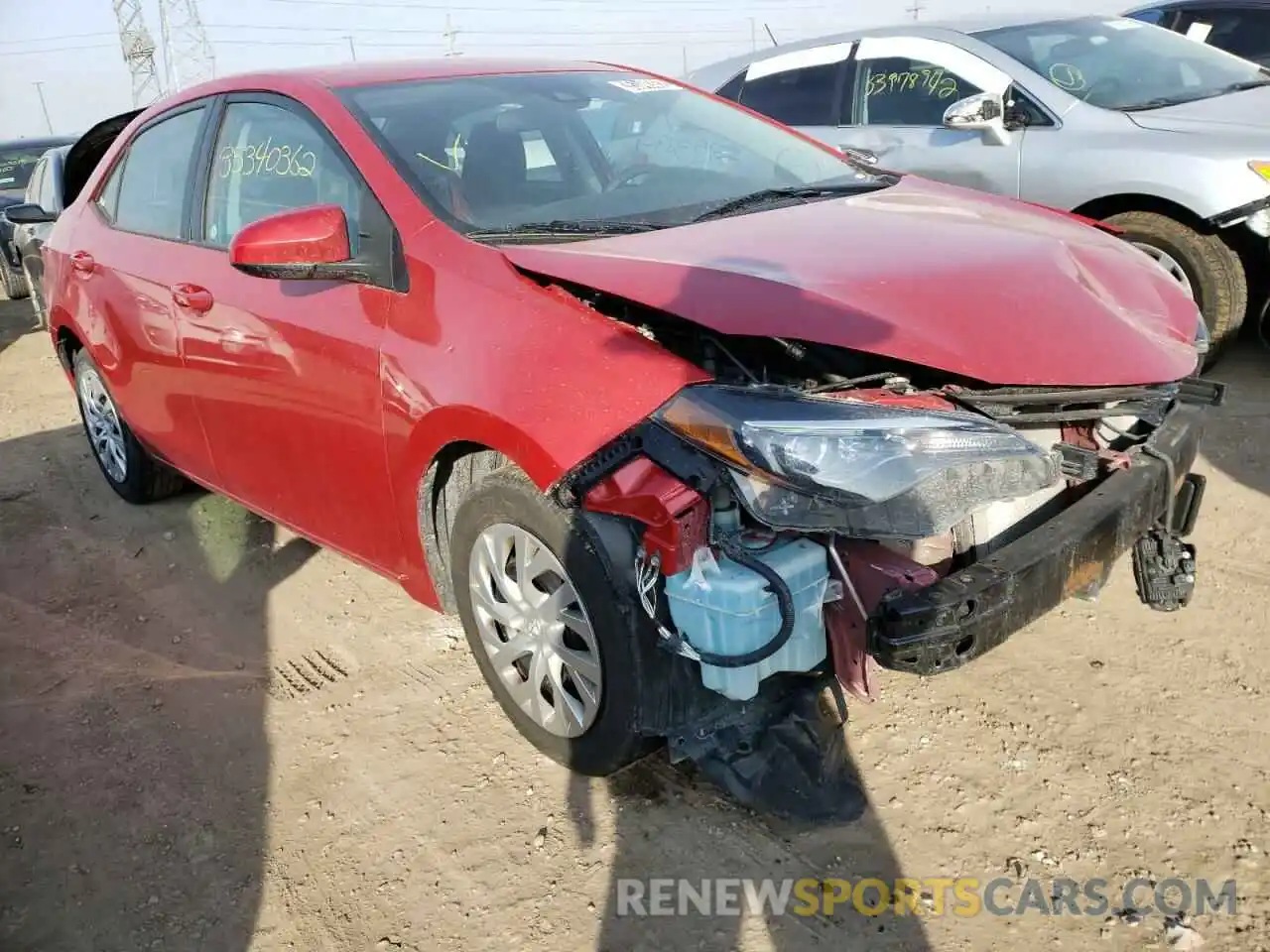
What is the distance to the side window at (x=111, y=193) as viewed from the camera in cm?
403

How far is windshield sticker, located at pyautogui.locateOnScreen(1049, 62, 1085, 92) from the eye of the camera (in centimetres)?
505

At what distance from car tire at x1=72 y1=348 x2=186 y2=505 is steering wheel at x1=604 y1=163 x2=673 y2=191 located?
8.29 ft

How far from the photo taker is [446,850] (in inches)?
92.0

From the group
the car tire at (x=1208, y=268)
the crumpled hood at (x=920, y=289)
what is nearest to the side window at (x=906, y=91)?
the car tire at (x=1208, y=268)

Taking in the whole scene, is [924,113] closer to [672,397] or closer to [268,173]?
[268,173]

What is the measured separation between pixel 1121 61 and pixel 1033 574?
442 cm

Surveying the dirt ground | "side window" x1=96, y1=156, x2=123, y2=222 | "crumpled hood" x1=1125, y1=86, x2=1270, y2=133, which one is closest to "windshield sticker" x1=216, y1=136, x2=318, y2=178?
"side window" x1=96, y1=156, x2=123, y2=222

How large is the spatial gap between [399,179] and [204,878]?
1779mm

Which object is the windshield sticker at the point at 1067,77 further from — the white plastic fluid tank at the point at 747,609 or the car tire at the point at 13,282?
the car tire at the point at 13,282

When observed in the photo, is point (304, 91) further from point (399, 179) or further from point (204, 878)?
point (204, 878)

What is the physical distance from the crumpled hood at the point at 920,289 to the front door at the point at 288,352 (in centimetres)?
59

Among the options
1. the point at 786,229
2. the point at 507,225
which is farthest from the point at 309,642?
the point at 786,229

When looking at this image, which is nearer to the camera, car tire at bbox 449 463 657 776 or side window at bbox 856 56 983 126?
car tire at bbox 449 463 657 776

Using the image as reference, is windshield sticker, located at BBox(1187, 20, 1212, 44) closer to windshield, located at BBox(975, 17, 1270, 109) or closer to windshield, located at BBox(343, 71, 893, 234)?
windshield, located at BBox(975, 17, 1270, 109)
